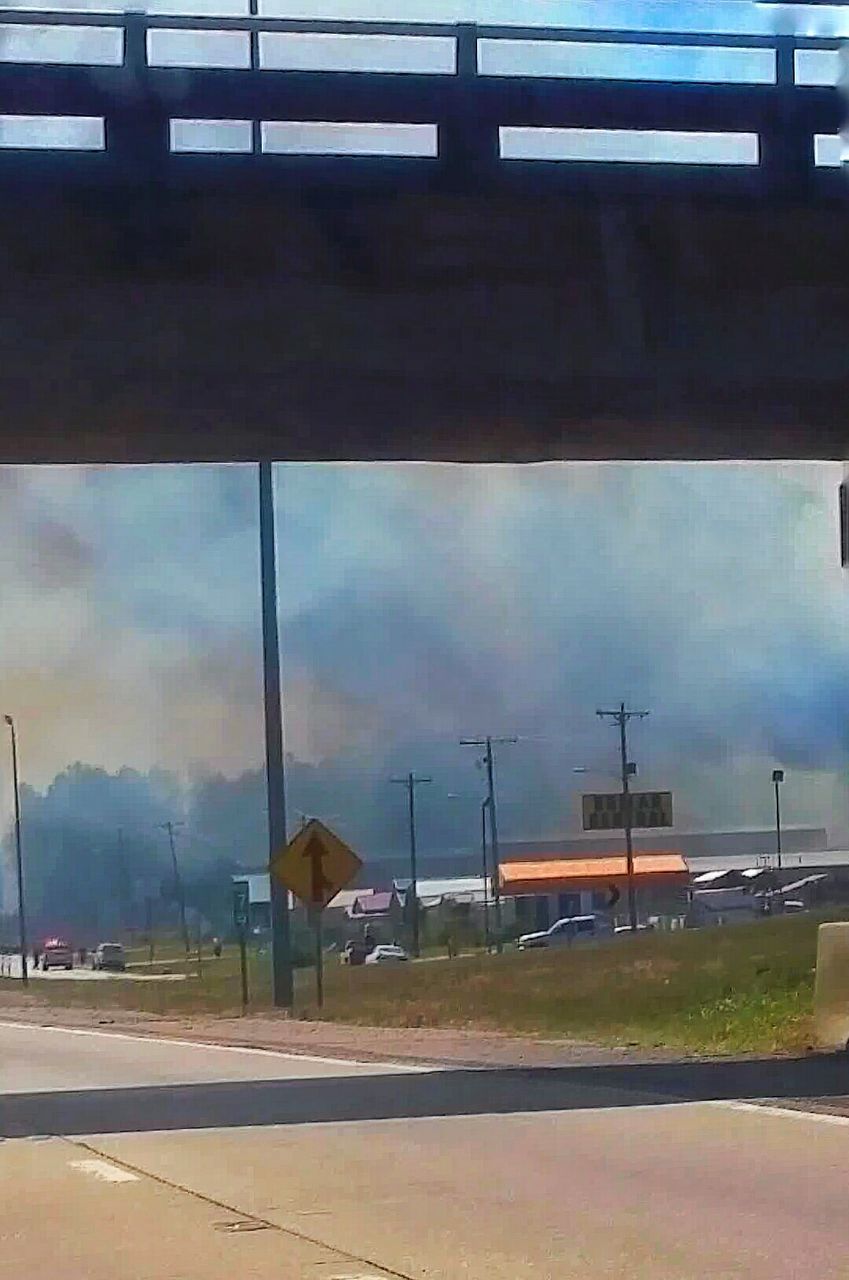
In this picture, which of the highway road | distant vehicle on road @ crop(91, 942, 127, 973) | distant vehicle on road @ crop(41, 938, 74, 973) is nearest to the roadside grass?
the highway road

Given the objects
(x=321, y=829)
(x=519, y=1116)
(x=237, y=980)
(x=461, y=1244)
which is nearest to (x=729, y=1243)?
(x=461, y=1244)

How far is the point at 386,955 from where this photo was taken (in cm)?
9394

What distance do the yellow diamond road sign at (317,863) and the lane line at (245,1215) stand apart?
48.2ft

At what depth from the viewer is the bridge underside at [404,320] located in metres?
19.1

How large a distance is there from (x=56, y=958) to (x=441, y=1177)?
5079 inches

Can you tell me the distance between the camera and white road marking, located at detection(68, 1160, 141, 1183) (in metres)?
14.6

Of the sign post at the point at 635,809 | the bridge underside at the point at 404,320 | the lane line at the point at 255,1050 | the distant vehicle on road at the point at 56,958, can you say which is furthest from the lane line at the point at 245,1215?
the distant vehicle on road at the point at 56,958

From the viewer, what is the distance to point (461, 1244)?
11.2 metres

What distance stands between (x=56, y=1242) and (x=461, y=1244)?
221 cm

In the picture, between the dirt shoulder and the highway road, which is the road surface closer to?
the dirt shoulder

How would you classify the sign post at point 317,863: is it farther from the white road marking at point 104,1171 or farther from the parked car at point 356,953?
the parked car at point 356,953

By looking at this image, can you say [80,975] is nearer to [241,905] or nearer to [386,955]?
[386,955]

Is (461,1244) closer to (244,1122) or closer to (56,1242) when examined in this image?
(56,1242)

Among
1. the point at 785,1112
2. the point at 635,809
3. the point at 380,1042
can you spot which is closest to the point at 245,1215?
the point at 785,1112
